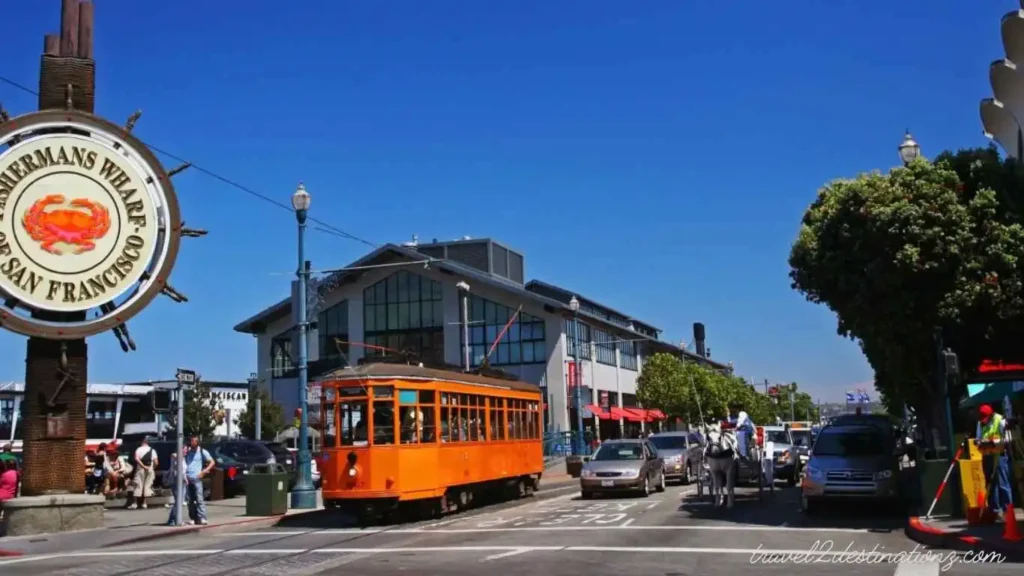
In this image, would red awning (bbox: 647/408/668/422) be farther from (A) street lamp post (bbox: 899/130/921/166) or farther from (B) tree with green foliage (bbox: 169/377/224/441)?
(A) street lamp post (bbox: 899/130/921/166)

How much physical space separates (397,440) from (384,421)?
1.49 ft

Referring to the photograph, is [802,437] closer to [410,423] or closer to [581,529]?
[410,423]

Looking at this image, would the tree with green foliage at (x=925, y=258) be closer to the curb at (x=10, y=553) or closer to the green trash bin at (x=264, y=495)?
the green trash bin at (x=264, y=495)

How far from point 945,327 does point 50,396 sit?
675 inches

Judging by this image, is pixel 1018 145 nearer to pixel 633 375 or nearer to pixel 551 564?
pixel 551 564

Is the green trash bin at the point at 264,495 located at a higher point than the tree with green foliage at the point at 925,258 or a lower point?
lower

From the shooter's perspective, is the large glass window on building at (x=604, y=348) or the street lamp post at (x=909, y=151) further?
the large glass window on building at (x=604, y=348)

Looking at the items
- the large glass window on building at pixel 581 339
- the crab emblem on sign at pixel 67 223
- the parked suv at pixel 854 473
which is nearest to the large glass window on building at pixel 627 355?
the large glass window on building at pixel 581 339

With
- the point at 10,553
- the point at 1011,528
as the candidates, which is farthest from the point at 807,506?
the point at 10,553

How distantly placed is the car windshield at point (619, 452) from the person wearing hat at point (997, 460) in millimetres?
11361

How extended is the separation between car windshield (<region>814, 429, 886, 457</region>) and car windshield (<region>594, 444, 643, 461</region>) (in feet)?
21.5

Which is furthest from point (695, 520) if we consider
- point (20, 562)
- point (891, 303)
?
point (20, 562)

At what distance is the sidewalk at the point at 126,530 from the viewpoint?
1756 cm

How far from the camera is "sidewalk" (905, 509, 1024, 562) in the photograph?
12727 mm
